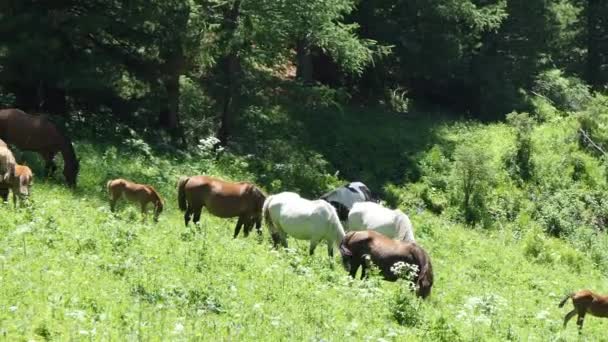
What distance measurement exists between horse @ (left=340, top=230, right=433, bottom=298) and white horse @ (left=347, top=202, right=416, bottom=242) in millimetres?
2468

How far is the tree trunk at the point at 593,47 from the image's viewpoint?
→ 47.4 m

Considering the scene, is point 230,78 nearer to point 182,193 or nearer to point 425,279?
point 182,193

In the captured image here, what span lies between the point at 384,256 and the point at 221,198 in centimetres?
400

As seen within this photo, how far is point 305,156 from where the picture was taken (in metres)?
29.9

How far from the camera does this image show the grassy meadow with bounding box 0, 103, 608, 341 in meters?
9.63

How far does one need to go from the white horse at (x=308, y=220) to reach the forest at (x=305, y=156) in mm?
469

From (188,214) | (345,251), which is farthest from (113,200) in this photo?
(345,251)

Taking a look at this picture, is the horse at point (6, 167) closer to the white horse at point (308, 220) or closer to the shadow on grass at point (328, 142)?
the white horse at point (308, 220)

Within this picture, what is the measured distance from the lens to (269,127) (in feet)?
103

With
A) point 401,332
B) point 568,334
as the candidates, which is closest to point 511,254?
point 568,334

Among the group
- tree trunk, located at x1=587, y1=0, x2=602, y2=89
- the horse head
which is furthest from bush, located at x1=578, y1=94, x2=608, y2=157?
the horse head

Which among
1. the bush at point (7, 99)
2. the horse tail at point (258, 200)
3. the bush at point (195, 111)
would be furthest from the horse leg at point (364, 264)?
the bush at point (195, 111)

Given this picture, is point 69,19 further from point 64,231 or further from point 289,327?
point 289,327

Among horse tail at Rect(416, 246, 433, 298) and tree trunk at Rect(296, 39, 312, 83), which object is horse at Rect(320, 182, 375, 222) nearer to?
horse tail at Rect(416, 246, 433, 298)
